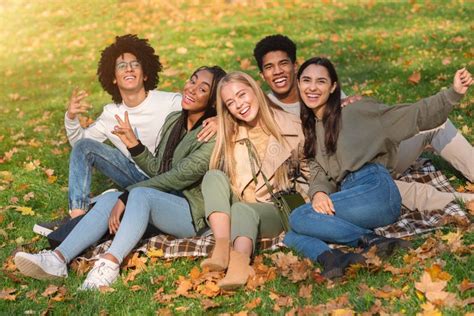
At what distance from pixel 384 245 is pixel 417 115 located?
1.02m

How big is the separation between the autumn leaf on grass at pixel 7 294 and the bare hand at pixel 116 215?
0.85m

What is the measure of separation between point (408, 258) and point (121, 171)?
2.72 m

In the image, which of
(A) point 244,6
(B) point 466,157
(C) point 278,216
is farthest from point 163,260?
(A) point 244,6

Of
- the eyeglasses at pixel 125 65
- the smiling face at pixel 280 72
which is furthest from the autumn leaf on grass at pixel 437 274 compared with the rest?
the eyeglasses at pixel 125 65

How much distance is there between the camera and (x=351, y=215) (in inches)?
187

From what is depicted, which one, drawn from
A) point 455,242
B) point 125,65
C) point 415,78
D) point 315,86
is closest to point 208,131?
point 315,86

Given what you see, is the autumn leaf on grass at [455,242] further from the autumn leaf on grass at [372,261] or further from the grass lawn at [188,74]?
the autumn leaf on grass at [372,261]

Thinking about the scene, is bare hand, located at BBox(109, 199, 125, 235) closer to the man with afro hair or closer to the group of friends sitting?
the group of friends sitting

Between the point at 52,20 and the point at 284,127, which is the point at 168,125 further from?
the point at 52,20

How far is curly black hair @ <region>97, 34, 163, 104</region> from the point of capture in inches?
245

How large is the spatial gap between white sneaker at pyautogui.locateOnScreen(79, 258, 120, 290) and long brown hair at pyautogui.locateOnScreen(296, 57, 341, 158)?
1.75 meters

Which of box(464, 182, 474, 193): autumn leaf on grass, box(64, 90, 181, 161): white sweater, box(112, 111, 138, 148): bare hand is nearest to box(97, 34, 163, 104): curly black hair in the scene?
box(64, 90, 181, 161): white sweater

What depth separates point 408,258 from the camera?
170 inches

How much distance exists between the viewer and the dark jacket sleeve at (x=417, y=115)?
4.62m
